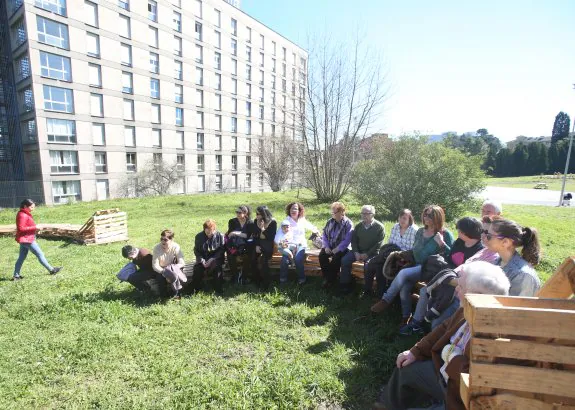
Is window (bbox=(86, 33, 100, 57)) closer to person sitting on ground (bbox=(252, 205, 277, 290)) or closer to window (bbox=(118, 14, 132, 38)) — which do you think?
window (bbox=(118, 14, 132, 38))

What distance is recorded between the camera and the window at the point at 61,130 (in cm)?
2572

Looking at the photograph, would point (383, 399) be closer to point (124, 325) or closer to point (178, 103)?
point (124, 325)

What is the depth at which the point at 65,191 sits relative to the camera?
27250 millimetres

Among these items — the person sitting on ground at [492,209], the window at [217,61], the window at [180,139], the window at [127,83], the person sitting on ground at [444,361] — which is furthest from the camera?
the window at [217,61]

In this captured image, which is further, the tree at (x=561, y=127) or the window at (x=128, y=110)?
the tree at (x=561, y=127)

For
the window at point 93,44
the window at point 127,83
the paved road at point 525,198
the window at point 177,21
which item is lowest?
the paved road at point 525,198

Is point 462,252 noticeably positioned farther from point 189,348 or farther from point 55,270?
point 55,270

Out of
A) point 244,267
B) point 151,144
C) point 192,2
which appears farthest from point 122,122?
point 244,267

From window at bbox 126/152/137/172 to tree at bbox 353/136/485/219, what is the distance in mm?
26225

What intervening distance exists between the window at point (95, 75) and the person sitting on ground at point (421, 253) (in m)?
31.4

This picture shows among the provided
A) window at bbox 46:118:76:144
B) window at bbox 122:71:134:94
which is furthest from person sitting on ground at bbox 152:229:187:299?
window at bbox 122:71:134:94

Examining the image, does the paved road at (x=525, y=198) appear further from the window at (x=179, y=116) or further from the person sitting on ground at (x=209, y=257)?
the window at (x=179, y=116)

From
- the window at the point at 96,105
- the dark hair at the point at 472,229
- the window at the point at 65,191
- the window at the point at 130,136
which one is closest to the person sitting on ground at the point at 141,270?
the dark hair at the point at 472,229

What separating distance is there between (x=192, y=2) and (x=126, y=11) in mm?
8861
